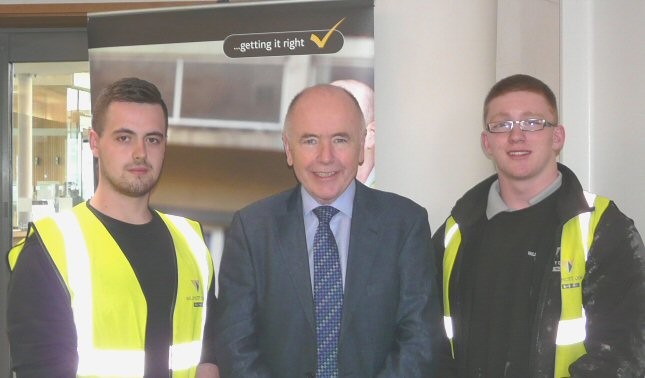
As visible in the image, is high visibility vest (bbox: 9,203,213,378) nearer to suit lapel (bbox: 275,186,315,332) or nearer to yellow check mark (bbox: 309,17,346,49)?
suit lapel (bbox: 275,186,315,332)

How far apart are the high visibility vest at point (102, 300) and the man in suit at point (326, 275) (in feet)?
0.51

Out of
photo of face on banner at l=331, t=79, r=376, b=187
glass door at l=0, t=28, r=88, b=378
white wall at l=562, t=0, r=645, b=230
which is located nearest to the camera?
white wall at l=562, t=0, r=645, b=230

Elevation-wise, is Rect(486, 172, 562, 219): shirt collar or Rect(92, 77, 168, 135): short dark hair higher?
Rect(92, 77, 168, 135): short dark hair

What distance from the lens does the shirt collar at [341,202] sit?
1.87 meters

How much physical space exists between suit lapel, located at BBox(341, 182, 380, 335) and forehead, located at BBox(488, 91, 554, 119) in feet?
1.66

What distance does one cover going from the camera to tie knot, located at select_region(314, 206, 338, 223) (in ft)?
6.09

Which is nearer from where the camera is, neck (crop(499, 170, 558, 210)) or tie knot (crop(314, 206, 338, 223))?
tie knot (crop(314, 206, 338, 223))

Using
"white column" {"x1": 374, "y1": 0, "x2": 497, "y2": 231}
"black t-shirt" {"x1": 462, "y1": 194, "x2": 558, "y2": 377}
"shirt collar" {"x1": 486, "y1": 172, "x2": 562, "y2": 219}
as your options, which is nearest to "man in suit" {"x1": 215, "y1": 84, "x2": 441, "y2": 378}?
"black t-shirt" {"x1": 462, "y1": 194, "x2": 558, "y2": 377}

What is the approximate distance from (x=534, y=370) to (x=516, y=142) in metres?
0.65

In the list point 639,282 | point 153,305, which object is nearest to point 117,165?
point 153,305

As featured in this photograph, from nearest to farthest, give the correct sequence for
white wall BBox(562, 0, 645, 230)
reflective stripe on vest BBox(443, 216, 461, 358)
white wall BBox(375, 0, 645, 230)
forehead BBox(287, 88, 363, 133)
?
1. forehead BBox(287, 88, 363, 133)
2. reflective stripe on vest BBox(443, 216, 461, 358)
3. white wall BBox(562, 0, 645, 230)
4. white wall BBox(375, 0, 645, 230)

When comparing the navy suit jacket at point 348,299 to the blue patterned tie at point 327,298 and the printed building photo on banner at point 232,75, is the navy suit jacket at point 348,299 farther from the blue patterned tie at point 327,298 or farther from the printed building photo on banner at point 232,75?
the printed building photo on banner at point 232,75

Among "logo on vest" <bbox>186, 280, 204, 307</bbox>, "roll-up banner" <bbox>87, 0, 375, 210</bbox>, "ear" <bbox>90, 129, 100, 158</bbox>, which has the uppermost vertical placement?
"roll-up banner" <bbox>87, 0, 375, 210</bbox>

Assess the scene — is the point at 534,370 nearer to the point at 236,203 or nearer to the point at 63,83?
the point at 236,203
